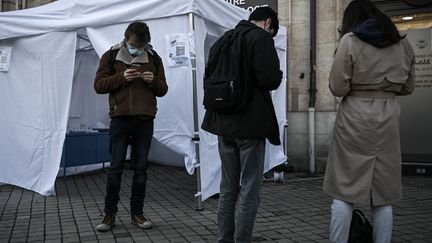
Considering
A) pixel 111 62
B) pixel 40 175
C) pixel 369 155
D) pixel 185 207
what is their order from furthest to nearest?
pixel 40 175, pixel 185 207, pixel 111 62, pixel 369 155

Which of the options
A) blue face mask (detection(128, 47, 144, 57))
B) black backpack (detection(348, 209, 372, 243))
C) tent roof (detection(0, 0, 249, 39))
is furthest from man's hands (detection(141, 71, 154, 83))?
Answer: black backpack (detection(348, 209, 372, 243))

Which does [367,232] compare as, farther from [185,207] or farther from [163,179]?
[163,179]

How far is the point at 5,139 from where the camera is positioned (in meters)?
6.92

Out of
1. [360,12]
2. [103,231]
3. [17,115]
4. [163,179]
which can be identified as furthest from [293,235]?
[17,115]

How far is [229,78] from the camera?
3.39 meters

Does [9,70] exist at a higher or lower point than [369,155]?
higher

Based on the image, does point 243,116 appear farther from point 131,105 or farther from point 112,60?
point 112,60

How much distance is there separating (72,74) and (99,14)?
978mm

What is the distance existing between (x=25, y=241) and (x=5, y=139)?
2928 mm

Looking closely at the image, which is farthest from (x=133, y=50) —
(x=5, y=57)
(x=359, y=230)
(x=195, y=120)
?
(x=5, y=57)

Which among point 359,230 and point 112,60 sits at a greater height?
point 112,60

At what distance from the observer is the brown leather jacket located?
15.0 feet

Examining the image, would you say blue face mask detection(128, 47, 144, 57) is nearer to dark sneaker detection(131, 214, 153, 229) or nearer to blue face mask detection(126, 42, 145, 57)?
blue face mask detection(126, 42, 145, 57)

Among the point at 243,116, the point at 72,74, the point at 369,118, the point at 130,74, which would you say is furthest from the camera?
the point at 72,74
